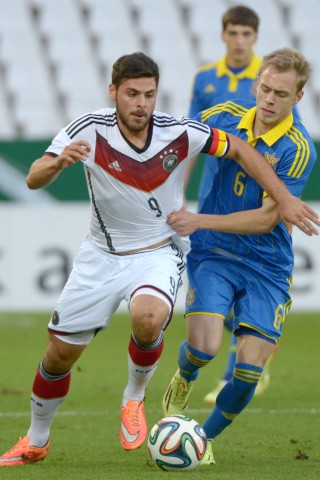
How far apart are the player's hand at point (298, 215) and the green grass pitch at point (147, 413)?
1.23 meters

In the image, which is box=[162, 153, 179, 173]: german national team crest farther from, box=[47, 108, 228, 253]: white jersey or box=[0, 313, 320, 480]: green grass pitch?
box=[0, 313, 320, 480]: green grass pitch

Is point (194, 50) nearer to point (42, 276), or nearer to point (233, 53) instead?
point (42, 276)

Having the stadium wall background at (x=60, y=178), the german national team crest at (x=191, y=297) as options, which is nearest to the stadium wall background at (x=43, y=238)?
the stadium wall background at (x=60, y=178)

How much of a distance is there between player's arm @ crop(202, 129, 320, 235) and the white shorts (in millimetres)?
633

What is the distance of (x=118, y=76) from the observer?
5781 millimetres

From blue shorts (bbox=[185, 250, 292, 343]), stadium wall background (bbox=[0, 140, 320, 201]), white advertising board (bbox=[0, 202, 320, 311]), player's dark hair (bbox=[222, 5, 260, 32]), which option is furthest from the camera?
stadium wall background (bbox=[0, 140, 320, 201])

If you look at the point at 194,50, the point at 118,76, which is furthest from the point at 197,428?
the point at 194,50

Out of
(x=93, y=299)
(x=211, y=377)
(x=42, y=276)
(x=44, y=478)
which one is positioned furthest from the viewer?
(x=42, y=276)

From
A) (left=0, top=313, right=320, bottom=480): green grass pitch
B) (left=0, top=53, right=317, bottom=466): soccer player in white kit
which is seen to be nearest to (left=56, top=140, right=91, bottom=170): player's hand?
(left=0, top=53, right=317, bottom=466): soccer player in white kit

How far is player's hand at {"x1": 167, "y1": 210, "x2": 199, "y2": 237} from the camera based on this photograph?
19.5 feet

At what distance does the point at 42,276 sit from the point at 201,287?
22.7ft

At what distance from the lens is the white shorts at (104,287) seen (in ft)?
19.1

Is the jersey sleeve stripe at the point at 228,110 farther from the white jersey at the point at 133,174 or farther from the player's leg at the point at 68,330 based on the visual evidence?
the player's leg at the point at 68,330

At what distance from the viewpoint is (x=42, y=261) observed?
13.1 meters
